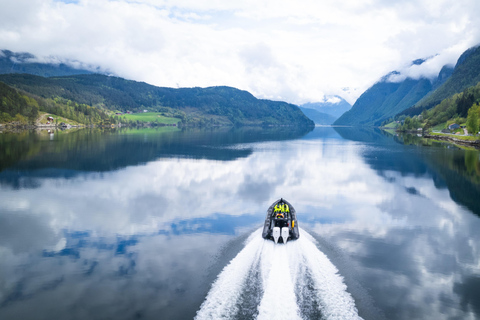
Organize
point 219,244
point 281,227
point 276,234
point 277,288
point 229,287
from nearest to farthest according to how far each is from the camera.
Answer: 1. point 277,288
2. point 229,287
3. point 276,234
4. point 281,227
5. point 219,244

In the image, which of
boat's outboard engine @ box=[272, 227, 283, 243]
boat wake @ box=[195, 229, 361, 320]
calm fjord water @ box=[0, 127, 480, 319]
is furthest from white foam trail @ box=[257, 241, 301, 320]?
boat's outboard engine @ box=[272, 227, 283, 243]

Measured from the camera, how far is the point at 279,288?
20578 mm

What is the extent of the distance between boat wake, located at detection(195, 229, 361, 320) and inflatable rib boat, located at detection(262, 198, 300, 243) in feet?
2.72

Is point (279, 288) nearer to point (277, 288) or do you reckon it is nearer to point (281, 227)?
point (277, 288)

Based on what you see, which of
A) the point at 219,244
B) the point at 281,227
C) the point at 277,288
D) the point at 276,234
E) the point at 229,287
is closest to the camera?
the point at 277,288

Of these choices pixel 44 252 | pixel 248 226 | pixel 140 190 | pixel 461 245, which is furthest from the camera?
pixel 140 190

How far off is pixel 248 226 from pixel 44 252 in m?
18.4

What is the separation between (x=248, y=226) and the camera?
34812 mm

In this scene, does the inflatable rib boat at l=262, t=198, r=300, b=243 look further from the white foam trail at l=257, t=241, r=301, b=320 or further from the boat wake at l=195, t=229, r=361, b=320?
the white foam trail at l=257, t=241, r=301, b=320

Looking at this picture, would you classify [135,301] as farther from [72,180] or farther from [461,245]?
[72,180]

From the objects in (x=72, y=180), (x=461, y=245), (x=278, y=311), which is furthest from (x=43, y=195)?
(x=461, y=245)

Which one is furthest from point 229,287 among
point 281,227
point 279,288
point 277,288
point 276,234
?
point 281,227

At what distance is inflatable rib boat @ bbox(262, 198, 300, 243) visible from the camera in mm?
27328

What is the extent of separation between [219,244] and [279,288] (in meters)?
9.92
